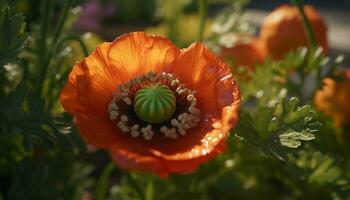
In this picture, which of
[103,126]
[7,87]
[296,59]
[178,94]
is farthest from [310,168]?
[7,87]

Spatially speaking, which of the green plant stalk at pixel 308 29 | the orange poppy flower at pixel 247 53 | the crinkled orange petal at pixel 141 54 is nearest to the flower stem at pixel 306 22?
the green plant stalk at pixel 308 29

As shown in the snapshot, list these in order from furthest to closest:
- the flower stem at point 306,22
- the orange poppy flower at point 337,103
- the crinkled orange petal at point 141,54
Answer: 1. the orange poppy flower at point 337,103
2. the flower stem at point 306,22
3. the crinkled orange petal at point 141,54

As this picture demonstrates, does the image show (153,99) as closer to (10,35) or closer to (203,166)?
(10,35)

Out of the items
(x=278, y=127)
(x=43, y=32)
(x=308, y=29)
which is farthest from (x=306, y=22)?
(x=43, y=32)

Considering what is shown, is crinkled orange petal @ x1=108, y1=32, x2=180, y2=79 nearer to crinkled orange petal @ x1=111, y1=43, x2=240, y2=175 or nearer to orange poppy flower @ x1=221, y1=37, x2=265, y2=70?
crinkled orange petal @ x1=111, y1=43, x2=240, y2=175

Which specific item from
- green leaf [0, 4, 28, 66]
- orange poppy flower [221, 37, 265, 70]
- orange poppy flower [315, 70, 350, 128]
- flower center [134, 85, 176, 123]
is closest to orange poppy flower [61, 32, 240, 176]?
flower center [134, 85, 176, 123]

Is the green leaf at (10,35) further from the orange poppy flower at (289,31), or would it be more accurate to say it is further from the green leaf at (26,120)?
the orange poppy flower at (289,31)

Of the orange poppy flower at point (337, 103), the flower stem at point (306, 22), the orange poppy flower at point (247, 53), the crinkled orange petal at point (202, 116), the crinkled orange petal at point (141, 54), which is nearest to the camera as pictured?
the crinkled orange petal at point (202, 116)
